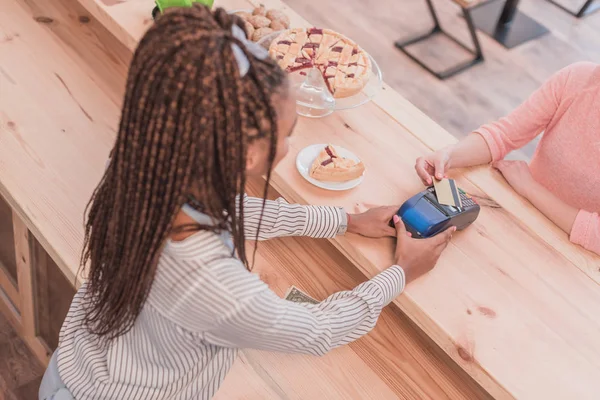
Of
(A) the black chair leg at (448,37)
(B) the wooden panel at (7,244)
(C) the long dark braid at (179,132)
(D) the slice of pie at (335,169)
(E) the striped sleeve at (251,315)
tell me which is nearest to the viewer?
(C) the long dark braid at (179,132)

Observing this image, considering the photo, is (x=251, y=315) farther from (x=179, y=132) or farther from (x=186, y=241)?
(x=179, y=132)

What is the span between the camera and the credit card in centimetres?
156

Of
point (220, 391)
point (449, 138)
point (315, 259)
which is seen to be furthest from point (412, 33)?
point (220, 391)

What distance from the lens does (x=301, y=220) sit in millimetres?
1571

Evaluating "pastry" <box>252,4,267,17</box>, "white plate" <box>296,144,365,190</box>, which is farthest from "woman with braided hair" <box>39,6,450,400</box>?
"pastry" <box>252,4,267,17</box>

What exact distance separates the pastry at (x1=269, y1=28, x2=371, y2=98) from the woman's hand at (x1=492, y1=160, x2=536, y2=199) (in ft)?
1.46

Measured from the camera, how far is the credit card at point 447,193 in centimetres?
156

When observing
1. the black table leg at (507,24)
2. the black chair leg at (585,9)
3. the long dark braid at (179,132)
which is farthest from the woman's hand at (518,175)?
the black chair leg at (585,9)

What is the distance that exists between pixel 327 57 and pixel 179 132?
1.10 m

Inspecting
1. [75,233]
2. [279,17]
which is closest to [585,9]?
[279,17]

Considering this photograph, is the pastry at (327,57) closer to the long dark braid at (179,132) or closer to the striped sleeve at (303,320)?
the striped sleeve at (303,320)

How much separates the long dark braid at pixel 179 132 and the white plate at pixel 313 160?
588 mm

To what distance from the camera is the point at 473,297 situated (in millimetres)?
1480

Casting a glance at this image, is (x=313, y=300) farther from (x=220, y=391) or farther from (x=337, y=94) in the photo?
(x=337, y=94)
